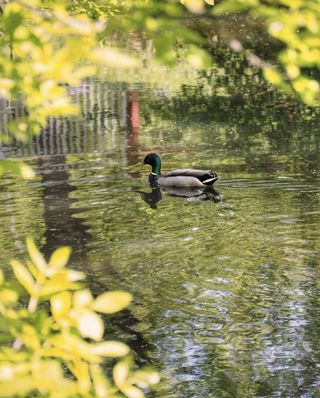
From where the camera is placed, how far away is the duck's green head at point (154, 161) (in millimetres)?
14109

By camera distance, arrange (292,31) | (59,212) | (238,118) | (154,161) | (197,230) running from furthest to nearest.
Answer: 1. (238,118)
2. (154,161)
3. (59,212)
4. (197,230)
5. (292,31)

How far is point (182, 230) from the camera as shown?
1088 cm

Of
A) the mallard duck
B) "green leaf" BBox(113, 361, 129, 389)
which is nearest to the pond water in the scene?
the mallard duck

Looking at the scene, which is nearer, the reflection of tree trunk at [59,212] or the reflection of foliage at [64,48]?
the reflection of foliage at [64,48]

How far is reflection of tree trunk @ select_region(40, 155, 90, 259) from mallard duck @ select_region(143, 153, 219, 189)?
1401 millimetres

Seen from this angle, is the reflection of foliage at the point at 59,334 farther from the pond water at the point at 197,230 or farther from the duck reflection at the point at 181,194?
the duck reflection at the point at 181,194

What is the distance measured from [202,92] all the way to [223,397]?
15.8 meters

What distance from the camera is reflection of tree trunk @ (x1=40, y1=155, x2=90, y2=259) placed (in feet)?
35.2

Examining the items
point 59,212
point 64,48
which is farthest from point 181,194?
point 64,48

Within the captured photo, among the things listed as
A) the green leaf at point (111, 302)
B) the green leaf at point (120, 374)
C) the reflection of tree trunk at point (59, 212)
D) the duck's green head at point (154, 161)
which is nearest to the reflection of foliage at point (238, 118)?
the duck's green head at point (154, 161)

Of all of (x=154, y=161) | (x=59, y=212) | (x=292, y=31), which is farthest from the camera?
(x=154, y=161)

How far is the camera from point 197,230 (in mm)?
10883

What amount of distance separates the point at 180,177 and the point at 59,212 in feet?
7.53

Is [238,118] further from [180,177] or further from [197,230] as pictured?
A: [197,230]
